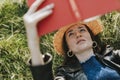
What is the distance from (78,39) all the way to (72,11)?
1.27 ft

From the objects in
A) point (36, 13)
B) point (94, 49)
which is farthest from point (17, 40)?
point (36, 13)

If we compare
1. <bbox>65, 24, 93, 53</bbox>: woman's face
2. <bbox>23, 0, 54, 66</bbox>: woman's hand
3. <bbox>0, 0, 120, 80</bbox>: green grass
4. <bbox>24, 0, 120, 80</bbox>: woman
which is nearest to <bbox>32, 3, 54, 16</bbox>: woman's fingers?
<bbox>23, 0, 54, 66</bbox>: woman's hand

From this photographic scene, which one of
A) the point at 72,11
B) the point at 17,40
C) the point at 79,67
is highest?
the point at 72,11

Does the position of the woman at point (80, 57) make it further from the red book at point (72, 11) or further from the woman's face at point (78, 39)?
the red book at point (72, 11)

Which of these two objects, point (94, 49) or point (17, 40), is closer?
point (94, 49)

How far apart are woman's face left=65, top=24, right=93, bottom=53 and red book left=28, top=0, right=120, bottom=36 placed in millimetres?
365

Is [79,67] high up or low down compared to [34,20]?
down

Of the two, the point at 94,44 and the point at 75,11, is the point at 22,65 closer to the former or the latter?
the point at 94,44

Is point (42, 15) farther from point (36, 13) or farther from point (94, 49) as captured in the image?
point (94, 49)

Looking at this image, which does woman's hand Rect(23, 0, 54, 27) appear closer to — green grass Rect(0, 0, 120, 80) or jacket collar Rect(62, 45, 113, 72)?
jacket collar Rect(62, 45, 113, 72)

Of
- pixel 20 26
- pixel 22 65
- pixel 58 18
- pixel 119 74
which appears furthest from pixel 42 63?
pixel 20 26

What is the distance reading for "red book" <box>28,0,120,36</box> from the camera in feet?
7.12

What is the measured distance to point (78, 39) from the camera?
8.36 ft

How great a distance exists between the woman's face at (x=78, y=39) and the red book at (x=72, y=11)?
0.36 m
